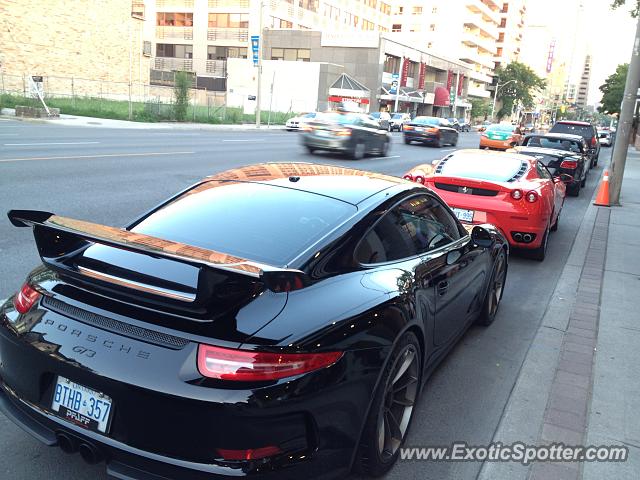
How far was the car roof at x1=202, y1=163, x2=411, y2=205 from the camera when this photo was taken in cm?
361

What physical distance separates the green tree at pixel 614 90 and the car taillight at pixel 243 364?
67492 millimetres

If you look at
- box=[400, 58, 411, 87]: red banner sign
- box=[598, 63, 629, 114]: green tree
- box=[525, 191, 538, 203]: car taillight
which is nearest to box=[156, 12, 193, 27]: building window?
box=[400, 58, 411, 87]: red banner sign

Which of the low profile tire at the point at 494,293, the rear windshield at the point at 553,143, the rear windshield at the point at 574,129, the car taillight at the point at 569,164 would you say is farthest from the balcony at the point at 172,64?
the low profile tire at the point at 494,293

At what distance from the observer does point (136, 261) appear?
110 inches

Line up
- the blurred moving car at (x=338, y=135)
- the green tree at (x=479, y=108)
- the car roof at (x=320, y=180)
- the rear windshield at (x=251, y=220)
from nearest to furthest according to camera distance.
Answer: the rear windshield at (x=251, y=220) < the car roof at (x=320, y=180) < the blurred moving car at (x=338, y=135) < the green tree at (x=479, y=108)

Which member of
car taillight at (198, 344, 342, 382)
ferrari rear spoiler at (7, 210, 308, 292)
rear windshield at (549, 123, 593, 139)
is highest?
rear windshield at (549, 123, 593, 139)

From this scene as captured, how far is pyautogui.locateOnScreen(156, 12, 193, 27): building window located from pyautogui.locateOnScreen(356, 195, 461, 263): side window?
232 feet

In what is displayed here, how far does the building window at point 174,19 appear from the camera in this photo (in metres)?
68.8

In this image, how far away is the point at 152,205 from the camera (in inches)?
371

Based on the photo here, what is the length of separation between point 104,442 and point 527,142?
16923 mm

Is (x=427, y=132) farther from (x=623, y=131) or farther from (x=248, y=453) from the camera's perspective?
(x=248, y=453)

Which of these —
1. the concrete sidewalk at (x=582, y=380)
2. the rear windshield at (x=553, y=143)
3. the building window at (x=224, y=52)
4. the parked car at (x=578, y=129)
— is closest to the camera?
the concrete sidewalk at (x=582, y=380)

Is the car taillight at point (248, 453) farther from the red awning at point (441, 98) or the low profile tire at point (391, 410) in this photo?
the red awning at point (441, 98)

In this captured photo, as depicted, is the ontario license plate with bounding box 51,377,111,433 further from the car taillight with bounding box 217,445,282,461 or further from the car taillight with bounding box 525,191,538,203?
the car taillight with bounding box 525,191,538,203
